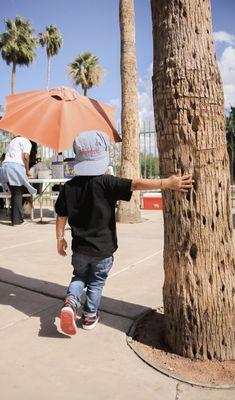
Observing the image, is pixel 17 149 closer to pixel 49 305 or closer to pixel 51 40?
pixel 49 305

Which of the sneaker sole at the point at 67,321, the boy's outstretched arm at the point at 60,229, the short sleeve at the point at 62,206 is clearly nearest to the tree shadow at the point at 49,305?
the sneaker sole at the point at 67,321

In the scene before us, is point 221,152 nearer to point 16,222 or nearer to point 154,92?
point 154,92

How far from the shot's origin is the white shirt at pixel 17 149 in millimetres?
7121

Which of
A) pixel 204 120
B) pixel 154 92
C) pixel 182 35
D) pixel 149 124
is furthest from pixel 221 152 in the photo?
pixel 149 124

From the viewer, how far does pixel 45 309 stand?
9.99 ft

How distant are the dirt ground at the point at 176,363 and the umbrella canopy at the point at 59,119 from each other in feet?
6.13

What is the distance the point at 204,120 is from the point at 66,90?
2.17m

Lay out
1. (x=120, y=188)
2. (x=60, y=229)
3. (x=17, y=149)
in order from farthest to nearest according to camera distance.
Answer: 1. (x=17, y=149)
2. (x=60, y=229)
3. (x=120, y=188)

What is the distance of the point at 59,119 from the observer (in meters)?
3.66

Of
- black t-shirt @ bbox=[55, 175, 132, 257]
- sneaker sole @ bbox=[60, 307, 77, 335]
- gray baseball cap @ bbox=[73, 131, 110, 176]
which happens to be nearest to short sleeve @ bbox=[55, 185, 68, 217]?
black t-shirt @ bbox=[55, 175, 132, 257]

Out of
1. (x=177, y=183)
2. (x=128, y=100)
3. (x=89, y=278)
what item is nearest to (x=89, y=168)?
(x=177, y=183)

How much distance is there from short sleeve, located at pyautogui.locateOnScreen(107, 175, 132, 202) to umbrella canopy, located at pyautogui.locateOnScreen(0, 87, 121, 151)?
1.02 meters

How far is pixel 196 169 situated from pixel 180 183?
0.14m

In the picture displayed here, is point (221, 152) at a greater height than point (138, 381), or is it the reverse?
point (221, 152)
